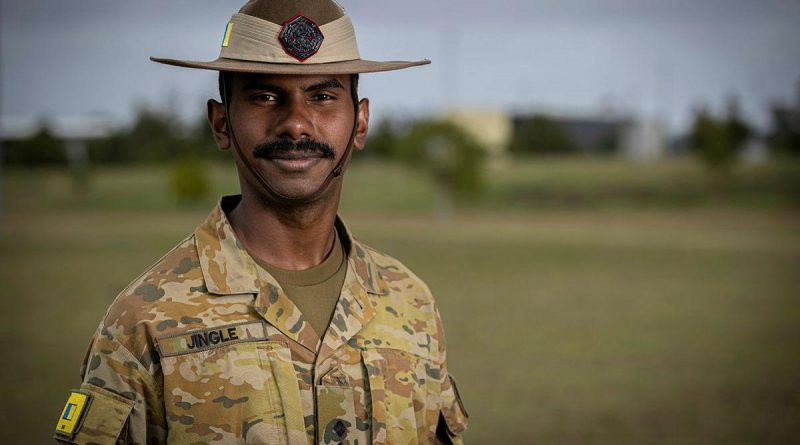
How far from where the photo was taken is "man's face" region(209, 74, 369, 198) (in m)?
2.38

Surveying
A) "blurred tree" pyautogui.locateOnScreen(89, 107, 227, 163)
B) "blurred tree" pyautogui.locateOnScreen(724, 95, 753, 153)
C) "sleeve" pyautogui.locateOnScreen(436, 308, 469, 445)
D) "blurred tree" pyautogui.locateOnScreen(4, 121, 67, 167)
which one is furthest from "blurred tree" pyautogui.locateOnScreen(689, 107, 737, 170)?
"sleeve" pyautogui.locateOnScreen(436, 308, 469, 445)

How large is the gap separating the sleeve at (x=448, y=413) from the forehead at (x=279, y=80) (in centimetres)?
73

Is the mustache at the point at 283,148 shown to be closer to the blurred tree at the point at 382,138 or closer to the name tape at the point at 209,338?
the name tape at the point at 209,338

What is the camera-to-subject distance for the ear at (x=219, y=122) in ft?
8.25

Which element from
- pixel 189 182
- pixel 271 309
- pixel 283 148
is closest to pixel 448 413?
pixel 271 309

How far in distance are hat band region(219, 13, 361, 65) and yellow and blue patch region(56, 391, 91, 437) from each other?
34.3 inches

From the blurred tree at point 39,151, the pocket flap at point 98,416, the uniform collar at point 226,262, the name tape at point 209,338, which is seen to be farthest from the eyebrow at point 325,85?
the blurred tree at point 39,151

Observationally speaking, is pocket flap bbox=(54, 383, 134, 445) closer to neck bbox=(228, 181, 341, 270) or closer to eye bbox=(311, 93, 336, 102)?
neck bbox=(228, 181, 341, 270)

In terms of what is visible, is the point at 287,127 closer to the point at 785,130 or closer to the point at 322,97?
the point at 322,97

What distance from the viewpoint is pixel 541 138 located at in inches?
2608

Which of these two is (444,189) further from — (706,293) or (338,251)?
(338,251)

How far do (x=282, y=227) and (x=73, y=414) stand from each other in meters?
0.67

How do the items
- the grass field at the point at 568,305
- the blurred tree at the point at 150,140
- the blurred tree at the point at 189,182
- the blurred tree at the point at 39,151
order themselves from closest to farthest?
the grass field at the point at 568,305 < the blurred tree at the point at 189,182 < the blurred tree at the point at 39,151 < the blurred tree at the point at 150,140

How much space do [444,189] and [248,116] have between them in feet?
132
